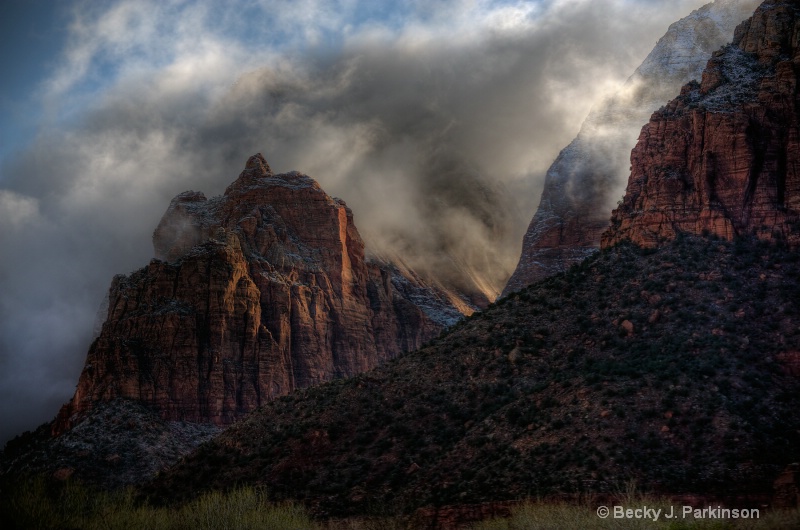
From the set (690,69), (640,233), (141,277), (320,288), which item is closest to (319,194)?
(320,288)

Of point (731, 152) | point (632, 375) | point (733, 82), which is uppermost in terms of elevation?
point (733, 82)

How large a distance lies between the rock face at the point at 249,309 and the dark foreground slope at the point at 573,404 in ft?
140

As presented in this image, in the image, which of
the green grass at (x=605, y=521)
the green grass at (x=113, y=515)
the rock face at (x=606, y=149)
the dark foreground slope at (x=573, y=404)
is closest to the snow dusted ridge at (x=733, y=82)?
the dark foreground slope at (x=573, y=404)

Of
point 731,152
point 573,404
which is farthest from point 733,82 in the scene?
point 573,404

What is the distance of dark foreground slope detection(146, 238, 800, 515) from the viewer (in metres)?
50.5

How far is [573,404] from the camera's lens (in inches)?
2245

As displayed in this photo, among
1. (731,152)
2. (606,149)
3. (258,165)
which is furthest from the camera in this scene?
(258,165)

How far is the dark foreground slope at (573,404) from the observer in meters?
50.5

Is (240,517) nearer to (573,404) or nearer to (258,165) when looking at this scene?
(573,404)

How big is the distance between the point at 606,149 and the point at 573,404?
71.6 meters

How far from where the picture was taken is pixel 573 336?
67.0m

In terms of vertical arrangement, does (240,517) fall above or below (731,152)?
below

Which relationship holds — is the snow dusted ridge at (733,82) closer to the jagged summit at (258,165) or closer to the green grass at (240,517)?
the green grass at (240,517)

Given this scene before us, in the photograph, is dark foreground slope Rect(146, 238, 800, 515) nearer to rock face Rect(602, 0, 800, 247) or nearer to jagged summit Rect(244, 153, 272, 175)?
rock face Rect(602, 0, 800, 247)
